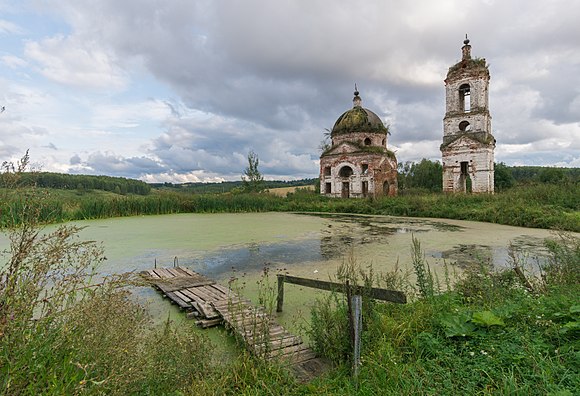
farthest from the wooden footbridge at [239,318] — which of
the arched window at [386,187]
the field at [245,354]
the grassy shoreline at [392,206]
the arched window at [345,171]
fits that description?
the arched window at [345,171]

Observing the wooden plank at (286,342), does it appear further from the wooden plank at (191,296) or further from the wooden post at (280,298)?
the wooden plank at (191,296)

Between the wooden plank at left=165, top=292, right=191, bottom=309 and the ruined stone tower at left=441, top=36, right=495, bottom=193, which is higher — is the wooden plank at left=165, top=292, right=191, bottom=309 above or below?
below

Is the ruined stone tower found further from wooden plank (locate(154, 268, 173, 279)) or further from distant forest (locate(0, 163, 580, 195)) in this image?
wooden plank (locate(154, 268, 173, 279))

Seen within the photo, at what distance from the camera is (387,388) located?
7.50 ft

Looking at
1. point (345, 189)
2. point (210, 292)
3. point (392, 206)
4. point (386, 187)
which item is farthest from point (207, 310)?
point (386, 187)

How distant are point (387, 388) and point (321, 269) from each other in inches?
155

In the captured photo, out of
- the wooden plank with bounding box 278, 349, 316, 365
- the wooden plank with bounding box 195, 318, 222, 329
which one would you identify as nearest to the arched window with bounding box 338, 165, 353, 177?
the wooden plank with bounding box 195, 318, 222, 329

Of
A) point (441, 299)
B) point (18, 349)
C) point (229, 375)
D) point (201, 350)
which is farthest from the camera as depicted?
point (441, 299)

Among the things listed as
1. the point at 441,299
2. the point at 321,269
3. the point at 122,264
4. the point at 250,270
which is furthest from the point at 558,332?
the point at 122,264

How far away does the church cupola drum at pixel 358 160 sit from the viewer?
23344 mm

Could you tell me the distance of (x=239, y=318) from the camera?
3729 mm

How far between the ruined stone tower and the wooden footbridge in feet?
62.3

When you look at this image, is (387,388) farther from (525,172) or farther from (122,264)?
(525,172)

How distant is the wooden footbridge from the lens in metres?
2.81
